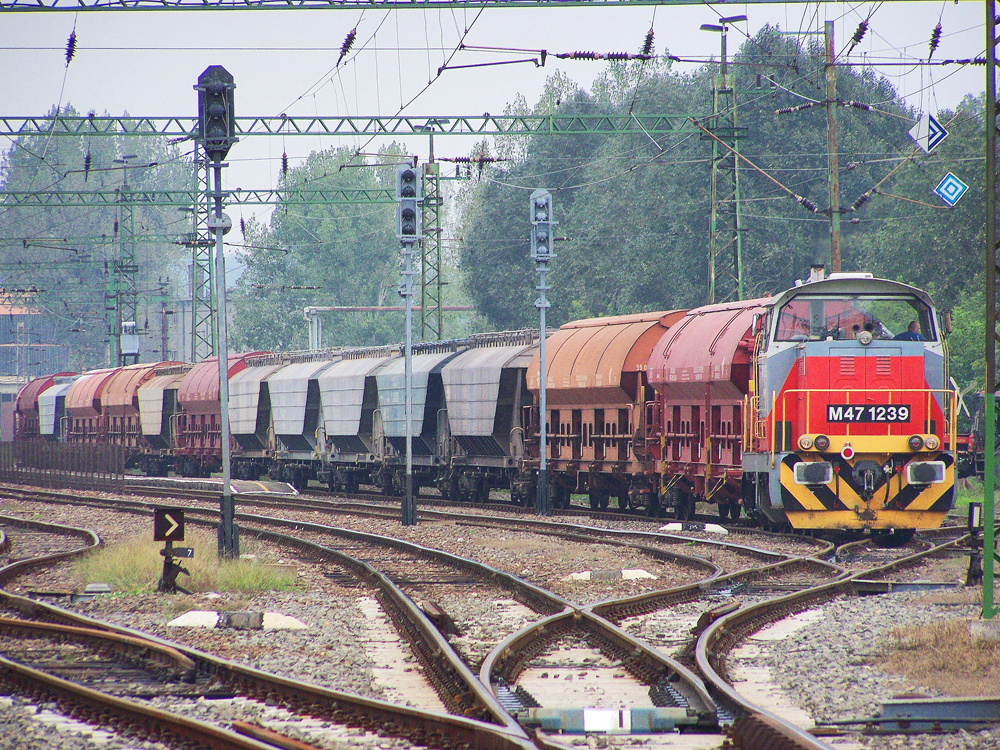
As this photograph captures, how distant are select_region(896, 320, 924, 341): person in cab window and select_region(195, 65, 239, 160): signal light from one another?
9539 mm

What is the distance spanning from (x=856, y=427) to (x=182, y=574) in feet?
30.0

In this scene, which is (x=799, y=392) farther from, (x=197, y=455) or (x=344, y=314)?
(x=344, y=314)

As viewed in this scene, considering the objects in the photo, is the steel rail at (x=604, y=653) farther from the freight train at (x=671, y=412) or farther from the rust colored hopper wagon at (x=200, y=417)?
the rust colored hopper wagon at (x=200, y=417)

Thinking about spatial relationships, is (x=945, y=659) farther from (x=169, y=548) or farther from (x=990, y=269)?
(x=169, y=548)

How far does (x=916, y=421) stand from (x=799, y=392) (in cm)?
169

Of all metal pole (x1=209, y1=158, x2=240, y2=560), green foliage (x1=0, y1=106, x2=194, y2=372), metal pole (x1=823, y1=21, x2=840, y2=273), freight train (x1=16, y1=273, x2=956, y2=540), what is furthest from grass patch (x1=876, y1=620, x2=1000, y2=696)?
green foliage (x1=0, y1=106, x2=194, y2=372)

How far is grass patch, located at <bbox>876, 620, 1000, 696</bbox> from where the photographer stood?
27.3 feet

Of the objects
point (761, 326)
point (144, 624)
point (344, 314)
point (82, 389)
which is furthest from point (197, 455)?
point (344, 314)

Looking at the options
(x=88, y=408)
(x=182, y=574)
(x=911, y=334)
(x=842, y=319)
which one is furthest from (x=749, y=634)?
(x=88, y=408)

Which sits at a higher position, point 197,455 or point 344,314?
point 344,314

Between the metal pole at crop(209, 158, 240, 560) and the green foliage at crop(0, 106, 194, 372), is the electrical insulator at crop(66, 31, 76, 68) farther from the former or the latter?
the green foliage at crop(0, 106, 194, 372)

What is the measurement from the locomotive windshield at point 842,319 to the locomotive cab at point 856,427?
28 millimetres

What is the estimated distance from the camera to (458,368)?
98.4 ft

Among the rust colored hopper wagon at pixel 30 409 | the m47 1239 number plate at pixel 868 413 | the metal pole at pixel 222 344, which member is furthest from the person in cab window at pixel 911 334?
the rust colored hopper wagon at pixel 30 409
